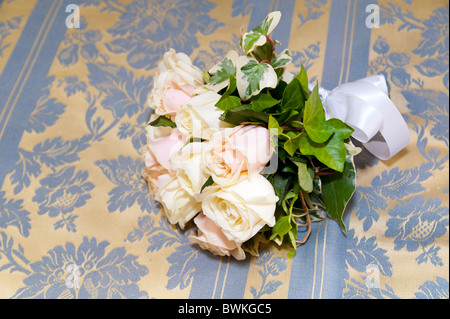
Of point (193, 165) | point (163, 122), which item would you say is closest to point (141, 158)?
point (163, 122)

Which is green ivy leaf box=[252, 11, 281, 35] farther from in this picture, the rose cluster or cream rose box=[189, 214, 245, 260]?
cream rose box=[189, 214, 245, 260]

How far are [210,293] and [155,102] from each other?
0.31 meters

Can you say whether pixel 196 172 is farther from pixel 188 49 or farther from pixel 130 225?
pixel 188 49

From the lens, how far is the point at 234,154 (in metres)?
0.55

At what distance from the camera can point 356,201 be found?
72cm

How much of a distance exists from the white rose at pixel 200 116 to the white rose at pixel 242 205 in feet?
0.28

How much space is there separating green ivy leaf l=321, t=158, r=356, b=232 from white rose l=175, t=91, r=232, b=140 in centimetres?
17

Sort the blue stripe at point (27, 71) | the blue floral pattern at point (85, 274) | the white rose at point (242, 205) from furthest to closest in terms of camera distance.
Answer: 1. the blue stripe at point (27, 71)
2. the blue floral pattern at point (85, 274)
3. the white rose at point (242, 205)

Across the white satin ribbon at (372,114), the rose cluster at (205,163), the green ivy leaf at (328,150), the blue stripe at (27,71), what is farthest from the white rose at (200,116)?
the blue stripe at (27,71)

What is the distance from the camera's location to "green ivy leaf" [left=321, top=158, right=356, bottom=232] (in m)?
0.62

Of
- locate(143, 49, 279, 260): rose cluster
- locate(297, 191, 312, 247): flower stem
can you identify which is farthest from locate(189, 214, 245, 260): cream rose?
locate(297, 191, 312, 247): flower stem

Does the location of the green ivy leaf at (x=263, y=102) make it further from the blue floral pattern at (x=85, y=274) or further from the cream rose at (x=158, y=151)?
the blue floral pattern at (x=85, y=274)

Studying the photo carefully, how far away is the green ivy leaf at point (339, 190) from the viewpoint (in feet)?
2.04
